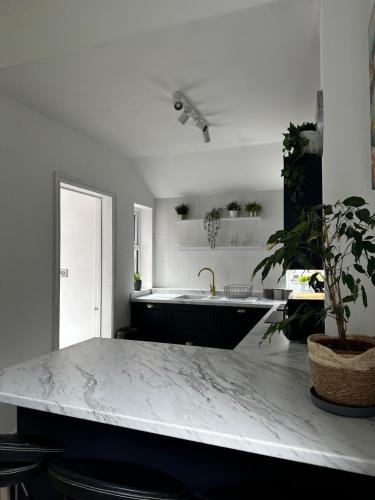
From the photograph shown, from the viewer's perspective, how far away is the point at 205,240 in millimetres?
4949

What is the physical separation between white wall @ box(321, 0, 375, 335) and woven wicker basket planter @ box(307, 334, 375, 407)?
0.60 meters

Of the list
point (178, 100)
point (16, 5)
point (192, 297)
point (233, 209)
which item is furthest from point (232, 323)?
point (16, 5)

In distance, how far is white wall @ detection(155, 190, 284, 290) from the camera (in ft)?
15.4

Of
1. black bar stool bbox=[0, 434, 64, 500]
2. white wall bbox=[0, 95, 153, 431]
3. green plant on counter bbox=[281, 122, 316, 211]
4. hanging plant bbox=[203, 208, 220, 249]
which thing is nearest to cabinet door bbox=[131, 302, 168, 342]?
hanging plant bbox=[203, 208, 220, 249]

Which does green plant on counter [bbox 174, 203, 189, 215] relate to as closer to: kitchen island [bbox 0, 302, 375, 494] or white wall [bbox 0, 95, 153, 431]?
white wall [bbox 0, 95, 153, 431]

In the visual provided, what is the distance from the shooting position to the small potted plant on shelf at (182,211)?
4938mm

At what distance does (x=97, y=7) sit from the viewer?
1.97 meters

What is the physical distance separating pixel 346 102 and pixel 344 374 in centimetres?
121

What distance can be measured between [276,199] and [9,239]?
3222 mm

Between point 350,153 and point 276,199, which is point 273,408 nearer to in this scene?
point 350,153

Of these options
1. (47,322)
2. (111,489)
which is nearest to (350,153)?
(111,489)

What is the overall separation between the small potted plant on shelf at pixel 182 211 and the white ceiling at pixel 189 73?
1453 millimetres

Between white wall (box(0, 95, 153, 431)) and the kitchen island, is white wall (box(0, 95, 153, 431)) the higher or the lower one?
the higher one

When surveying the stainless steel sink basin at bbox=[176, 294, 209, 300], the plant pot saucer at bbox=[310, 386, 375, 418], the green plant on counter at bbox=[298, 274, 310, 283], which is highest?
the green plant on counter at bbox=[298, 274, 310, 283]
